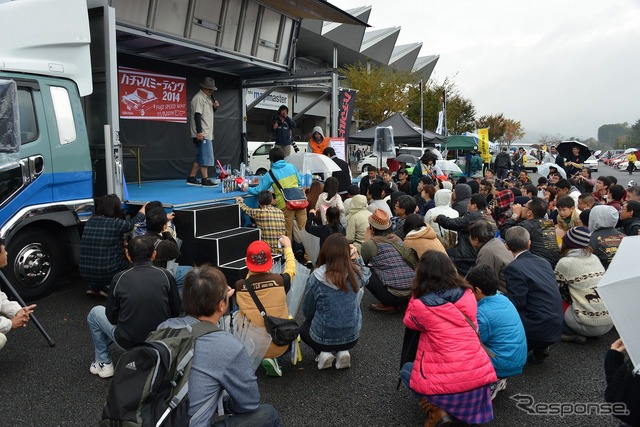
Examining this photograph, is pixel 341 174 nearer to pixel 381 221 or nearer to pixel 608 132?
pixel 381 221

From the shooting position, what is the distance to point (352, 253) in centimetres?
405

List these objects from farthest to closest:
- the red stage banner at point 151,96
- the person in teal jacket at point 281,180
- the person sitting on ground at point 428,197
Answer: the red stage banner at point 151,96 → the person sitting on ground at point 428,197 → the person in teal jacket at point 281,180

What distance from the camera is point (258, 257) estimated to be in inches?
136

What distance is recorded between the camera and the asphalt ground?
10.7 ft

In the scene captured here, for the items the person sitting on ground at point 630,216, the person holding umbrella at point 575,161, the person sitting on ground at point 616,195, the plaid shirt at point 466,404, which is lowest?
the plaid shirt at point 466,404

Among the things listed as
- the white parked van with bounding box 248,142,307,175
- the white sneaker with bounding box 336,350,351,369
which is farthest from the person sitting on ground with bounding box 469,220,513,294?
the white parked van with bounding box 248,142,307,175

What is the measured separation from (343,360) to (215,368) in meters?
1.99

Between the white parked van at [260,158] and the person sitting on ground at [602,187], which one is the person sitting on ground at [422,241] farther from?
the white parked van at [260,158]

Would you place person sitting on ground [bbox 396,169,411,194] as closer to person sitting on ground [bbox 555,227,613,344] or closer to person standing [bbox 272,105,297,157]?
person standing [bbox 272,105,297,157]

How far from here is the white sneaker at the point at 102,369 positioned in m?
3.71

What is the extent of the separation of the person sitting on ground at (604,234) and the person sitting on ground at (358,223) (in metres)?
2.70

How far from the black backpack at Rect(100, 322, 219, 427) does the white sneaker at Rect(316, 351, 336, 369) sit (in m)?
1.87

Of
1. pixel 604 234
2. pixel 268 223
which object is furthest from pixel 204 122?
pixel 604 234

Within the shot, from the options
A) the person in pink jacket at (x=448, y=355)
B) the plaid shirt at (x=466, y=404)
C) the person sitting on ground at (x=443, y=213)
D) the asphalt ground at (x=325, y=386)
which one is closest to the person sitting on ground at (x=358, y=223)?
the person sitting on ground at (x=443, y=213)
